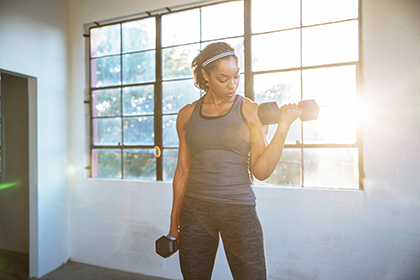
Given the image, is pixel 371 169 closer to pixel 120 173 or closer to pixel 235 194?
pixel 235 194

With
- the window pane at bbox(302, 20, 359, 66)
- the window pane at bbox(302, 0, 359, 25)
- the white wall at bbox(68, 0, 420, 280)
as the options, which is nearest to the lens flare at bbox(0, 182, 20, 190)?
the white wall at bbox(68, 0, 420, 280)

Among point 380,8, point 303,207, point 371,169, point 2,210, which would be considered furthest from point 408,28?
point 2,210

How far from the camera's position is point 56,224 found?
9.77ft

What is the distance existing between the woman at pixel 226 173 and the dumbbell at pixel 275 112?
3 cm

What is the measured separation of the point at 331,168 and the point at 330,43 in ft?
3.38

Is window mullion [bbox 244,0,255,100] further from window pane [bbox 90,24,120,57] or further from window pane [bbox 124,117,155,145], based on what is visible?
window pane [bbox 90,24,120,57]

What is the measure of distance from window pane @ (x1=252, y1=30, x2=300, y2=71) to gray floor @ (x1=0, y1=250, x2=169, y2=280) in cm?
227

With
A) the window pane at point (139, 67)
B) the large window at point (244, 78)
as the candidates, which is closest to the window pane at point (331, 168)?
the large window at point (244, 78)

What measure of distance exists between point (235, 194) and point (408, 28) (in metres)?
1.89

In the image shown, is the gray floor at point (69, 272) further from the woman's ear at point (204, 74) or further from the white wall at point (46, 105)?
the woman's ear at point (204, 74)

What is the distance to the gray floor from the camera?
8.97 feet

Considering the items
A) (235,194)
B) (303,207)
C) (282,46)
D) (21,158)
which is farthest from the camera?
(21,158)

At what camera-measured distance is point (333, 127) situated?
231 centimetres

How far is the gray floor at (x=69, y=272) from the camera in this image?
273 centimetres
